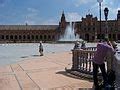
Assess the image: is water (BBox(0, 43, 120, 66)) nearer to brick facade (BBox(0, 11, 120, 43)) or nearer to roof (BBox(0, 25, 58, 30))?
brick facade (BBox(0, 11, 120, 43))

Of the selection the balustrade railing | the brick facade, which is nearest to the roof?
the brick facade

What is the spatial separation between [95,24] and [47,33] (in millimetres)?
23473

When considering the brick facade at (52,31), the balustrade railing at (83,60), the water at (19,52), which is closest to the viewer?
the balustrade railing at (83,60)

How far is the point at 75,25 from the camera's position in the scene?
147 metres

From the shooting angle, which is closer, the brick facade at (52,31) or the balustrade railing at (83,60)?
the balustrade railing at (83,60)

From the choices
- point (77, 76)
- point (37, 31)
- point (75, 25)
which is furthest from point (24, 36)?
point (77, 76)

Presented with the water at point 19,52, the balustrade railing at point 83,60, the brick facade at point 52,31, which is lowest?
the water at point 19,52

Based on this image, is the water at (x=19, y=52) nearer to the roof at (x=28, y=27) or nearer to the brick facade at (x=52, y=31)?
the brick facade at (x=52, y=31)

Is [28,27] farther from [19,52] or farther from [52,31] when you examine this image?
[19,52]

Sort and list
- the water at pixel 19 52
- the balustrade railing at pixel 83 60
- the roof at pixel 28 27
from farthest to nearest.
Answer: the roof at pixel 28 27 → the water at pixel 19 52 → the balustrade railing at pixel 83 60

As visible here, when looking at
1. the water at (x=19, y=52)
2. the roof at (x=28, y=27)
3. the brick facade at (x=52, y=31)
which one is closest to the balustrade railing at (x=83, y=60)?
the water at (x=19, y=52)

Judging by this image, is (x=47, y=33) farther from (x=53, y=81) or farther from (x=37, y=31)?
(x=53, y=81)

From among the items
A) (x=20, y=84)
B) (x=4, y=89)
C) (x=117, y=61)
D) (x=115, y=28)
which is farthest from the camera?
(x=115, y=28)

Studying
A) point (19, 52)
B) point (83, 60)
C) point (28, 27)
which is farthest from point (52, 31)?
point (83, 60)
